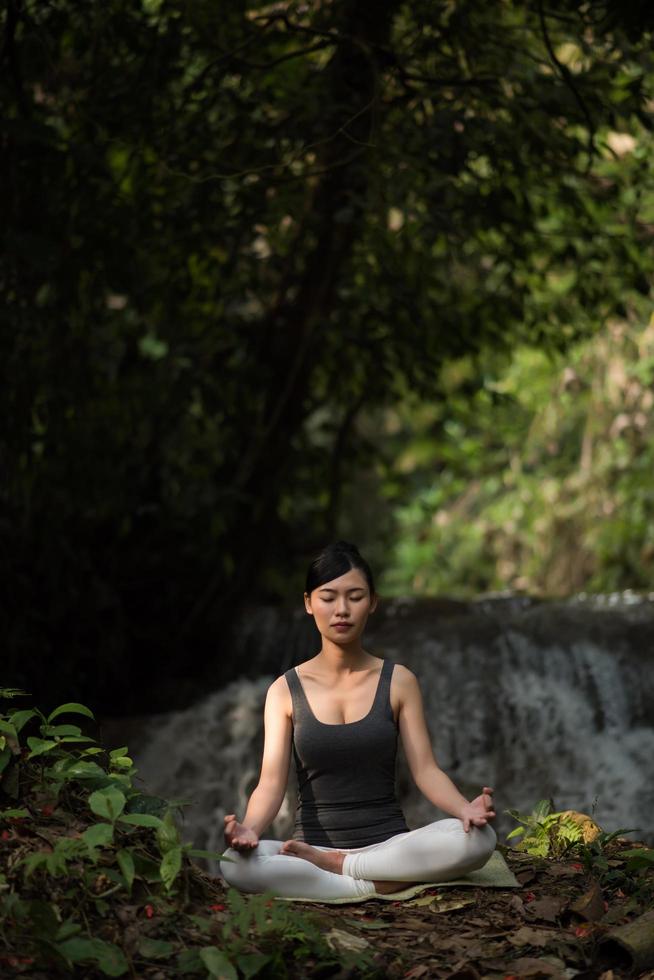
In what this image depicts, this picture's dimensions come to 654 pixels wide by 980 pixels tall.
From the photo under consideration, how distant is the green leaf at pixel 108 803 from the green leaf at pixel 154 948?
307 millimetres

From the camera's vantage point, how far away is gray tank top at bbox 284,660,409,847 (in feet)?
12.2

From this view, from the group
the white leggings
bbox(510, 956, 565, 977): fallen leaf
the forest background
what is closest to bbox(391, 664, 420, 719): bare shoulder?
the white leggings

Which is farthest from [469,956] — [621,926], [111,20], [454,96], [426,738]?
[111,20]

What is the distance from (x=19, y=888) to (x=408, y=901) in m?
1.21

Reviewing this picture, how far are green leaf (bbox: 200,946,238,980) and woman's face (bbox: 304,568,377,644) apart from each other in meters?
1.16

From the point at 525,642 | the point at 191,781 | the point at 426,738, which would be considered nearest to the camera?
the point at 426,738

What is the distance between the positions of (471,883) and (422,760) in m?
0.39

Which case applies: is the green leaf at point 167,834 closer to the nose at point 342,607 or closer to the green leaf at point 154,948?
the green leaf at point 154,948

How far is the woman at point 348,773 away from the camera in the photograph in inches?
139

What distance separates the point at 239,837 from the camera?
11.1ft

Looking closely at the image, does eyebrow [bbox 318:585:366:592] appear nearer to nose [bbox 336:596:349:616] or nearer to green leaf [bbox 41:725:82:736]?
nose [bbox 336:596:349:616]

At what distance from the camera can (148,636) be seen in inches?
343

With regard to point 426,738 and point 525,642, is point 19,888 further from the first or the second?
point 525,642

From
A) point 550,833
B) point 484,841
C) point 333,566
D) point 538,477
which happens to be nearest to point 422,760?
point 484,841
